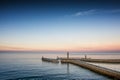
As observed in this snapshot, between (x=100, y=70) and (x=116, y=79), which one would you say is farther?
(x=100, y=70)

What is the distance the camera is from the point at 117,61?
157 ft

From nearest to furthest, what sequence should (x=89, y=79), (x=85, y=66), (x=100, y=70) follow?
(x=89, y=79), (x=100, y=70), (x=85, y=66)

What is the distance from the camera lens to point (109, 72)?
81.5 feet

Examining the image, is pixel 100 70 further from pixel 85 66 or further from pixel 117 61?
pixel 117 61

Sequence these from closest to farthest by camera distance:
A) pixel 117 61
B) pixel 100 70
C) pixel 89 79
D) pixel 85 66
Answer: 1. pixel 89 79
2. pixel 100 70
3. pixel 85 66
4. pixel 117 61

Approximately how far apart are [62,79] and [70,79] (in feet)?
4.17

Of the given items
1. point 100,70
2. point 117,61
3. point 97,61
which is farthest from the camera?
point 97,61

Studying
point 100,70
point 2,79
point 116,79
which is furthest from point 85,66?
point 2,79

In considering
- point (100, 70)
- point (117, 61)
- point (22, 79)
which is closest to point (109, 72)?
point (100, 70)

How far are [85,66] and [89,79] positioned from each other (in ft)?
41.5

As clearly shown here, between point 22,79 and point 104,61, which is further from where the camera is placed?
point 104,61

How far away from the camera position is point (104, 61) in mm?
50188

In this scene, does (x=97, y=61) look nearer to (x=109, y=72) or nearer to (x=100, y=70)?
(x=100, y=70)

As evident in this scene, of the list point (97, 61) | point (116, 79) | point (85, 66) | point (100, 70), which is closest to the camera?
point (116, 79)
